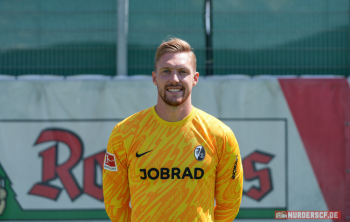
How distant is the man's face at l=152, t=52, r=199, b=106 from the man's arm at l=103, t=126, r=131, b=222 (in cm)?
45

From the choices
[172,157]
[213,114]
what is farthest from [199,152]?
[213,114]

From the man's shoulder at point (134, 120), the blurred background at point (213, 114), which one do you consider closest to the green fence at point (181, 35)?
the blurred background at point (213, 114)

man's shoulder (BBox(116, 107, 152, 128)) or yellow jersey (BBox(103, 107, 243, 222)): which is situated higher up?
man's shoulder (BBox(116, 107, 152, 128))

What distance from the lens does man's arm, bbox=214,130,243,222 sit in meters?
2.37

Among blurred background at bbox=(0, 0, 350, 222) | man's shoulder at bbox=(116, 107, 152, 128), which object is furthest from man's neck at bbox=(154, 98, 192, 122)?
blurred background at bbox=(0, 0, 350, 222)

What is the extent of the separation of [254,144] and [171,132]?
10.1 feet

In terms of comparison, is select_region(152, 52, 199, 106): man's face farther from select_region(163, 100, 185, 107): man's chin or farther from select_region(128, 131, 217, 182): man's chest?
select_region(128, 131, 217, 182): man's chest

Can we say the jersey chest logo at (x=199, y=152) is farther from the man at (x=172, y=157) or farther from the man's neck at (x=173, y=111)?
the man's neck at (x=173, y=111)

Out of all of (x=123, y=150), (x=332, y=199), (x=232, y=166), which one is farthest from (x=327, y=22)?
(x=123, y=150)

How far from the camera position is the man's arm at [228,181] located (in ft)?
7.77

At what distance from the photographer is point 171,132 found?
7.71 feet

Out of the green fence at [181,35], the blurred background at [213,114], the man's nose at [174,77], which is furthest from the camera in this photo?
the green fence at [181,35]

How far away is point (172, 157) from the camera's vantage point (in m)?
2.29

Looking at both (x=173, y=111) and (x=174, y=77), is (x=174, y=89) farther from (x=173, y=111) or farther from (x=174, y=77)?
(x=173, y=111)
